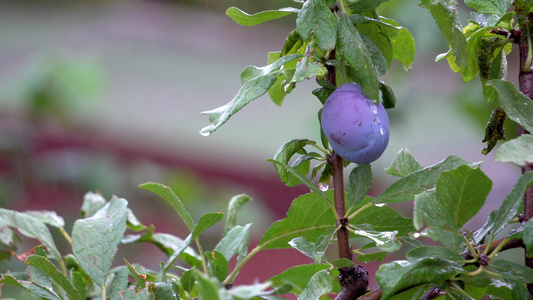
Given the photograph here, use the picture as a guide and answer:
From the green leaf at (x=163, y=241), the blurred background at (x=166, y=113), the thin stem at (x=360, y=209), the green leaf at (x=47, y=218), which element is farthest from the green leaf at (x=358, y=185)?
the blurred background at (x=166, y=113)

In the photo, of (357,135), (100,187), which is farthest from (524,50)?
(100,187)

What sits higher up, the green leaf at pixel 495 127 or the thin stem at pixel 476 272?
the green leaf at pixel 495 127

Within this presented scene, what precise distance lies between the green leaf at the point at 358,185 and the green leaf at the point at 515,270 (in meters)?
0.10

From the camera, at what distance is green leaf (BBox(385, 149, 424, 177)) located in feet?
1.56

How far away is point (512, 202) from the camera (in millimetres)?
343

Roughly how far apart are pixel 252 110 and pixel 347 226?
3747mm

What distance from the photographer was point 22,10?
13.8ft

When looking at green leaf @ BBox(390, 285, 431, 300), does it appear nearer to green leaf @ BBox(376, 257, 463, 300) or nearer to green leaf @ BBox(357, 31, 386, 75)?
green leaf @ BBox(376, 257, 463, 300)

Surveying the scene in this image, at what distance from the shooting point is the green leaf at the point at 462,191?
1.11 ft

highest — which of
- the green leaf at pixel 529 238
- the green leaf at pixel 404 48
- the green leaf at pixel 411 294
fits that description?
the green leaf at pixel 404 48

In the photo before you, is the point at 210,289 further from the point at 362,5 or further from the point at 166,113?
the point at 166,113

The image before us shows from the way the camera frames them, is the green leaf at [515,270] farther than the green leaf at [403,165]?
No

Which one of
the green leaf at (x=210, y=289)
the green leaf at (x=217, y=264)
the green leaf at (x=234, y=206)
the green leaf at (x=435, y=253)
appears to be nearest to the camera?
the green leaf at (x=210, y=289)

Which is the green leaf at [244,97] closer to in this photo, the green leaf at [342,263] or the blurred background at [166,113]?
the green leaf at [342,263]
